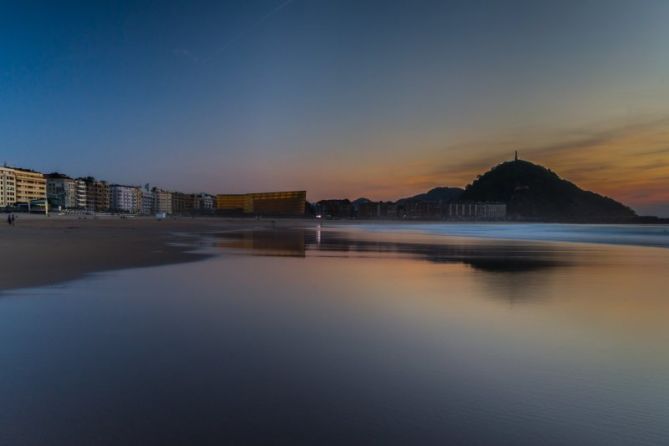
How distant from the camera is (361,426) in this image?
4148mm

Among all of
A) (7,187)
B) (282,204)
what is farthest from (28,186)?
(282,204)

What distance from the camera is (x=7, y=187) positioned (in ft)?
537

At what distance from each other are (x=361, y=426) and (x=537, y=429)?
1.61m

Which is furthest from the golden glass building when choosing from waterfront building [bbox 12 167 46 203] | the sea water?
the sea water

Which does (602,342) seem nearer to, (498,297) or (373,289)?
(498,297)

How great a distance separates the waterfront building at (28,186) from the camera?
17225cm

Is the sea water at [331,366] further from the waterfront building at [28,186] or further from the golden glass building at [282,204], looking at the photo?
the waterfront building at [28,186]

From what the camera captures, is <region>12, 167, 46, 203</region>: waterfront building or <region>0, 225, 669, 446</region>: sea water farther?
<region>12, 167, 46, 203</region>: waterfront building

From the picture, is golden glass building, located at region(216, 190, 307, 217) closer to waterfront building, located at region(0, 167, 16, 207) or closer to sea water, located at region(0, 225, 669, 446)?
waterfront building, located at region(0, 167, 16, 207)

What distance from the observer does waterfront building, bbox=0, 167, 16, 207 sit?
16138cm

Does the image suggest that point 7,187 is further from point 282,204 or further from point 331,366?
point 331,366

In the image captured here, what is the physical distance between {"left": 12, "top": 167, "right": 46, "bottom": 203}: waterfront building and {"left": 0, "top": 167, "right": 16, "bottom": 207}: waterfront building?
12.3 ft

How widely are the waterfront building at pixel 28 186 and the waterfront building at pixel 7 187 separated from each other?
3.75m

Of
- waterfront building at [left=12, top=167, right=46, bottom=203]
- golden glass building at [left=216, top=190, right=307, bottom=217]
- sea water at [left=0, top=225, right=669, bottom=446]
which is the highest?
waterfront building at [left=12, top=167, right=46, bottom=203]
